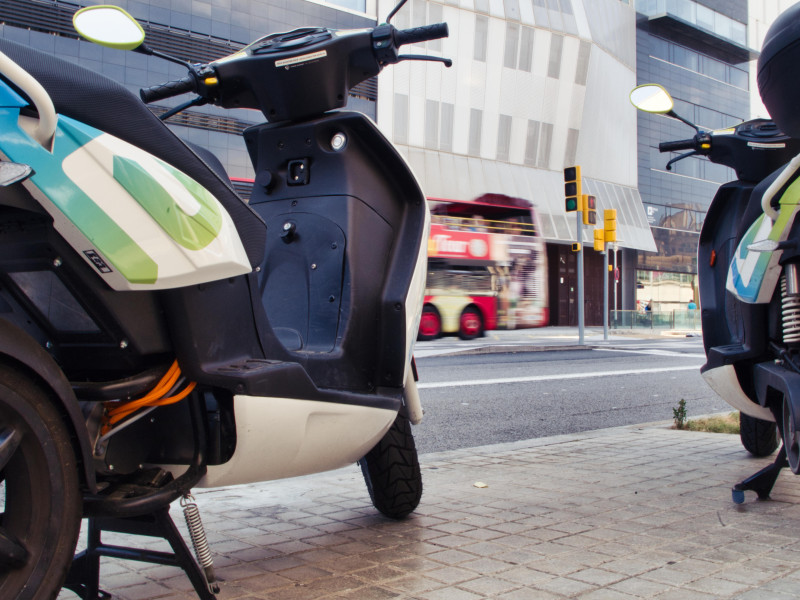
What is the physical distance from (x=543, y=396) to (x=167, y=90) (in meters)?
6.24

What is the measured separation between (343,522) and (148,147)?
1876 millimetres

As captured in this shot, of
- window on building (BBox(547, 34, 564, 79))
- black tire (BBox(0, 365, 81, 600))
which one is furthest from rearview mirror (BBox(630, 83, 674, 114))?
window on building (BBox(547, 34, 564, 79))

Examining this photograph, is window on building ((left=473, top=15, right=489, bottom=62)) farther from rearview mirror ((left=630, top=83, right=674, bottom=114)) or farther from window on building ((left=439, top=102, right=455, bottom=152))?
rearview mirror ((left=630, top=83, right=674, bottom=114))

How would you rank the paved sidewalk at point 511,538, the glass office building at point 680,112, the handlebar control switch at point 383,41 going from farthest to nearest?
the glass office building at point 680,112, the handlebar control switch at point 383,41, the paved sidewalk at point 511,538

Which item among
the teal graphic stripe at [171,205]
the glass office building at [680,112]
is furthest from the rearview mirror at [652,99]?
the glass office building at [680,112]

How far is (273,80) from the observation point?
2.83 meters

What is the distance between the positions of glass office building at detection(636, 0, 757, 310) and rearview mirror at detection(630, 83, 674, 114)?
36.1 m

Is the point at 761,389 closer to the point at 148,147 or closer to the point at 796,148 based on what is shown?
the point at 796,148

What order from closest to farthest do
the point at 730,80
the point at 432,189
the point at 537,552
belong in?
the point at 537,552, the point at 432,189, the point at 730,80

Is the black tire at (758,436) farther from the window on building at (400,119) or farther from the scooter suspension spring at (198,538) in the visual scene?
the window on building at (400,119)

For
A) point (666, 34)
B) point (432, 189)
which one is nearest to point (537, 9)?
point (432, 189)

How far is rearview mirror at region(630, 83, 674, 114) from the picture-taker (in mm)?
3811

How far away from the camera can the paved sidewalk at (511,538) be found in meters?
2.36

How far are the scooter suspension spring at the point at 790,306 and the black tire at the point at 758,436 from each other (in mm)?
1574
